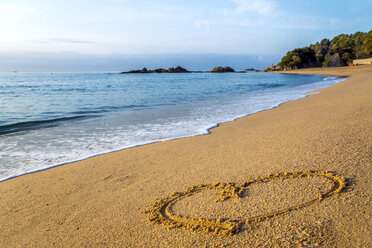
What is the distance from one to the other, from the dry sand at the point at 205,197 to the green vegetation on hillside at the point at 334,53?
73.2m

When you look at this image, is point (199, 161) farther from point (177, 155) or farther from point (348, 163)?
point (348, 163)

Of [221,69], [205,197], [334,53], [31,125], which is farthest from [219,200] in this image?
[221,69]

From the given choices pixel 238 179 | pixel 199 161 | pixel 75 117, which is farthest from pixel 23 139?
pixel 238 179

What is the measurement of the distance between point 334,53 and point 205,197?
98605mm

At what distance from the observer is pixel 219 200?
293cm

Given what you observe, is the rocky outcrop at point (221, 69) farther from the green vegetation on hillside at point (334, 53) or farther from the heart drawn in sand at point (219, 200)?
the heart drawn in sand at point (219, 200)

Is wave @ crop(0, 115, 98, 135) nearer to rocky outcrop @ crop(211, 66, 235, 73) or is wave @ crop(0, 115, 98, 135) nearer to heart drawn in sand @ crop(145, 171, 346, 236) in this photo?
heart drawn in sand @ crop(145, 171, 346, 236)

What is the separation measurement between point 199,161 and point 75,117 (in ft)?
28.8

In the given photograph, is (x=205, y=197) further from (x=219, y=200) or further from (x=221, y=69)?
(x=221, y=69)

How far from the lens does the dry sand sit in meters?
2.29

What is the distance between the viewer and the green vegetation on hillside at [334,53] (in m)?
76.6

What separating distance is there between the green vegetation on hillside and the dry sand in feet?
240

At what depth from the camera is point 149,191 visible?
340 centimetres

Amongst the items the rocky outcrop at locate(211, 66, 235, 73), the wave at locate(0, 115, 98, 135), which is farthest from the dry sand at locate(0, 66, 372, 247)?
the rocky outcrop at locate(211, 66, 235, 73)
